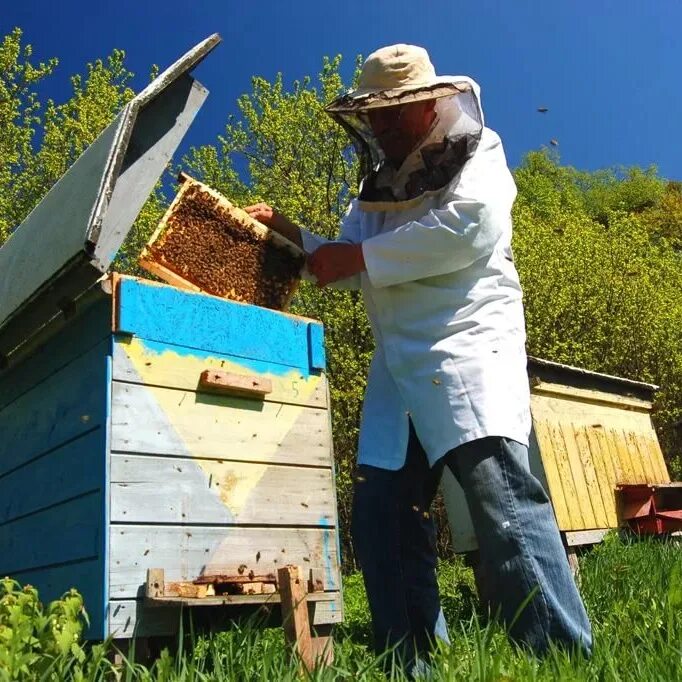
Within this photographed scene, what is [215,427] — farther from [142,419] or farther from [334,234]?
[334,234]

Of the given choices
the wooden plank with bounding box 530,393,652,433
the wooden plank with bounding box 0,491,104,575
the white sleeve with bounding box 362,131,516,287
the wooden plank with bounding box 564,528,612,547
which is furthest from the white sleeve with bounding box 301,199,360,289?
the wooden plank with bounding box 564,528,612,547

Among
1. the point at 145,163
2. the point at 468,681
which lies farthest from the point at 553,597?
the point at 145,163

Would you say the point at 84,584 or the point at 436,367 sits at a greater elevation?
the point at 436,367

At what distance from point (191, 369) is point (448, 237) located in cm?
109

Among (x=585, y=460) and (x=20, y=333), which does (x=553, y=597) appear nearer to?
(x=20, y=333)

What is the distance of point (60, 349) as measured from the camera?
10.6 feet

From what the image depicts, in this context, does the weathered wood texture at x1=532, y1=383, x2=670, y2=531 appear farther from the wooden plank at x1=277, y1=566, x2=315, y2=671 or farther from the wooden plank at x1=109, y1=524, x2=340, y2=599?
the wooden plank at x1=277, y1=566, x2=315, y2=671

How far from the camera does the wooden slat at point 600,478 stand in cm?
623

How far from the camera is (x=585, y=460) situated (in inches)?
244

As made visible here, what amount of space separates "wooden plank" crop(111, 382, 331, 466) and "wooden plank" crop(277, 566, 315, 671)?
0.45 meters

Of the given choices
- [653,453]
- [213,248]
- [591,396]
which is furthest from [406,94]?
[653,453]

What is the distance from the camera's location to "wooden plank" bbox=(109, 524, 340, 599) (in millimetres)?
2680

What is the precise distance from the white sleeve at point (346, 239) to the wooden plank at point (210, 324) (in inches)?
11.0

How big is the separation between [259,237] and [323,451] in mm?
882
